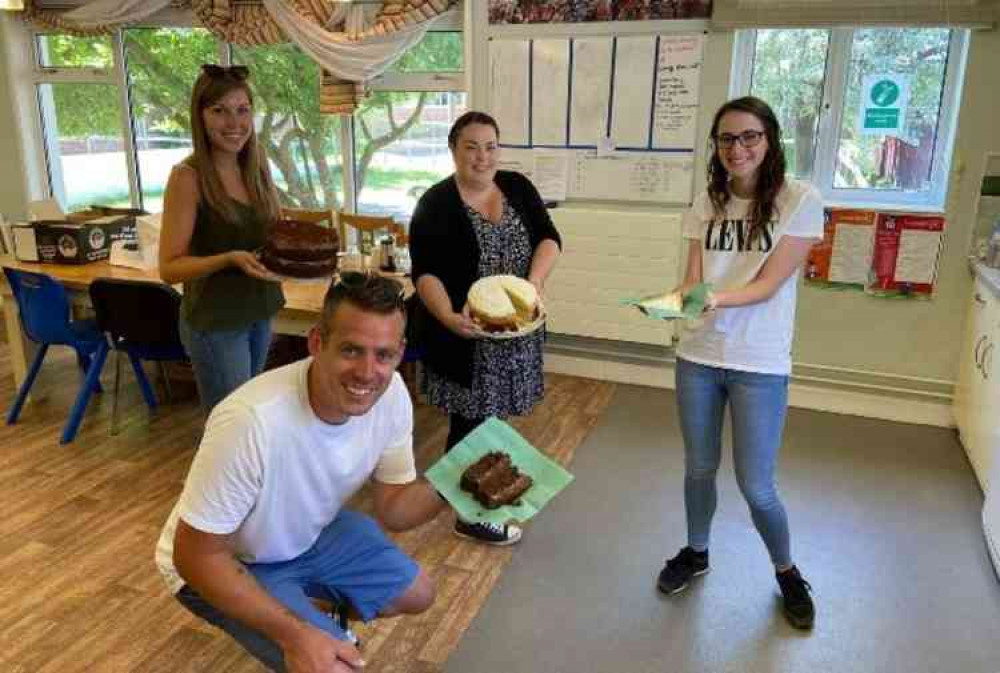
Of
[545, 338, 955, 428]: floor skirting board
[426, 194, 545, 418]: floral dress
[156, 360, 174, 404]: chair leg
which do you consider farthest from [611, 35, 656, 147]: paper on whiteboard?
[156, 360, 174, 404]: chair leg

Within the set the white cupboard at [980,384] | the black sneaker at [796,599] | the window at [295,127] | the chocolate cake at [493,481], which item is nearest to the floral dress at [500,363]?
the chocolate cake at [493,481]

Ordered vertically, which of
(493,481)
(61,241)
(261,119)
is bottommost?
(493,481)

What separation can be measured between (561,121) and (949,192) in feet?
5.88

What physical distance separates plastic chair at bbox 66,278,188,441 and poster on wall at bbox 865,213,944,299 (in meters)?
3.02

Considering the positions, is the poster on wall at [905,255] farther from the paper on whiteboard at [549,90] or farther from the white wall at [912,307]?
the paper on whiteboard at [549,90]

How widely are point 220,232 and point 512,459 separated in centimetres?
117

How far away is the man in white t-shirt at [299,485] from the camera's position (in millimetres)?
1265

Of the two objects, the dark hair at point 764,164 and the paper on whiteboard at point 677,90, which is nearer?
the dark hair at point 764,164

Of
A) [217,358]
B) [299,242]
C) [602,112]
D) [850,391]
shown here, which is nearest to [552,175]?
[602,112]

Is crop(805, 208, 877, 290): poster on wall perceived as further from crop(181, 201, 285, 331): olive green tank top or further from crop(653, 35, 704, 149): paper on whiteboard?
crop(181, 201, 285, 331): olive green tank top

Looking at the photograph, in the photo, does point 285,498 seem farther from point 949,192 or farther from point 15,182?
point 15,182

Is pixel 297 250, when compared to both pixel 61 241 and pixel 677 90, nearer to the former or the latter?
pixel 61 241

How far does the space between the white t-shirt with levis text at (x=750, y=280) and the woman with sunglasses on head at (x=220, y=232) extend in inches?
47.5

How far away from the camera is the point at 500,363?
229cm
